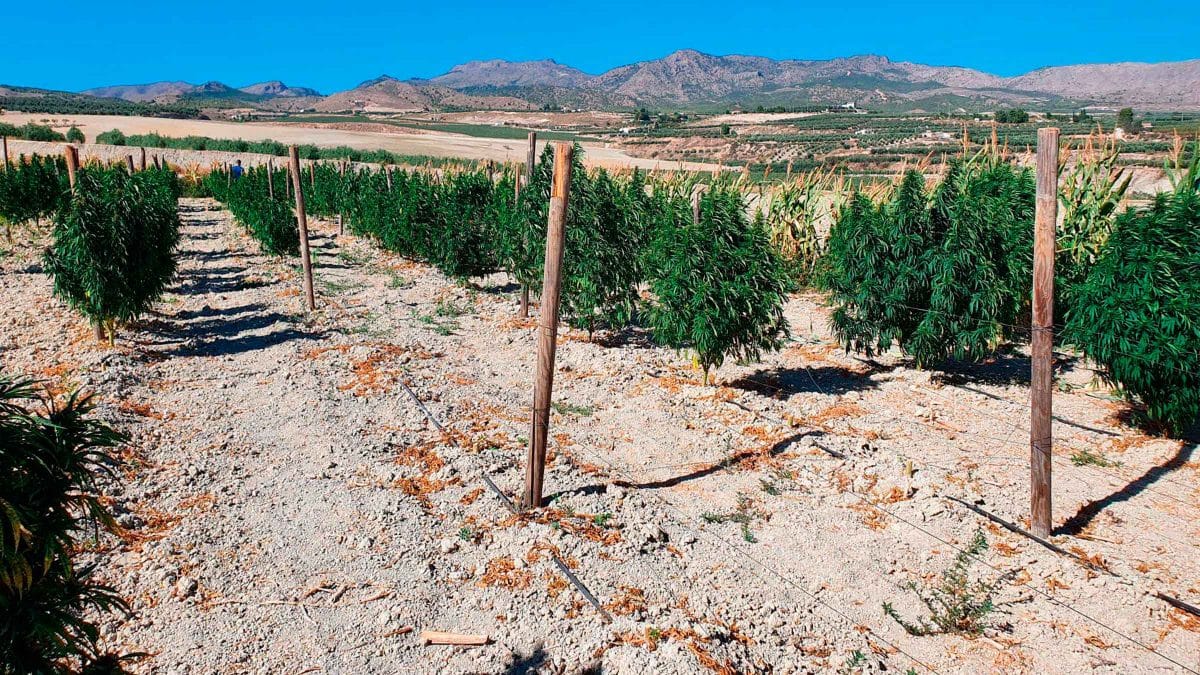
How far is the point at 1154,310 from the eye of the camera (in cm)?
708

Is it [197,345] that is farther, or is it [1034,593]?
[197,345]

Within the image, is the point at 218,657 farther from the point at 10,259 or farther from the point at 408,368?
the point at 10,259


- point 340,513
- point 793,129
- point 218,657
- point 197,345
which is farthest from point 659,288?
point 793,129

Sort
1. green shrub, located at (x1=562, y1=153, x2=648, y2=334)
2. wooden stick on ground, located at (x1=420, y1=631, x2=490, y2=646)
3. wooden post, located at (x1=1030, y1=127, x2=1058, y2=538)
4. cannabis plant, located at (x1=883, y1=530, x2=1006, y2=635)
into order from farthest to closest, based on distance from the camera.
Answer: green shrub, located at (x1=562, y1=153, x2=648, y2=334)
wooden post, located at (x1=1030, y1=127, x2=1058, y2=538)
cannabis plant, located at (x1=883, y1=530, x2=1006, y2=635)
wooden stick on ground, located at (x1=420, y1=631, x2=490, y2=646)

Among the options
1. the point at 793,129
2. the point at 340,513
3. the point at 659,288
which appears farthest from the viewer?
the point at 793,129

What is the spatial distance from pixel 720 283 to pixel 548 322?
333 centimetres

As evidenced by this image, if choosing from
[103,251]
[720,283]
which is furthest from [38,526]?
[103,251]

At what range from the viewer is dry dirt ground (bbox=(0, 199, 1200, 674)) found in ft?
14.5

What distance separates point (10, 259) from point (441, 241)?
9.86 meters

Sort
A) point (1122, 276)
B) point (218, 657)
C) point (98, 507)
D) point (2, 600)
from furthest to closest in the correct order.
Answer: point (1122, 276)
point (218, 657)
point (98, 507)
point (2, 600)

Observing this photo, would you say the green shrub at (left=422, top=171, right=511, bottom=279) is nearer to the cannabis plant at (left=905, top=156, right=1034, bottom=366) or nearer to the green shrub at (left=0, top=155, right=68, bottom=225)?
the cannabis plant at (left=905, top=156, right=1034, bottom=366)

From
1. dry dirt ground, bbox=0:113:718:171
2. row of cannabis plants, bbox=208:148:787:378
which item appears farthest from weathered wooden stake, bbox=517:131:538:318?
dry dirt ground, bbox=0:113:718:171

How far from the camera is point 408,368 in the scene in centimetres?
970

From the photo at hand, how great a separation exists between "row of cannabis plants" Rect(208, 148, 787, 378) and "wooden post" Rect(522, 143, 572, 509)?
3.06 m
